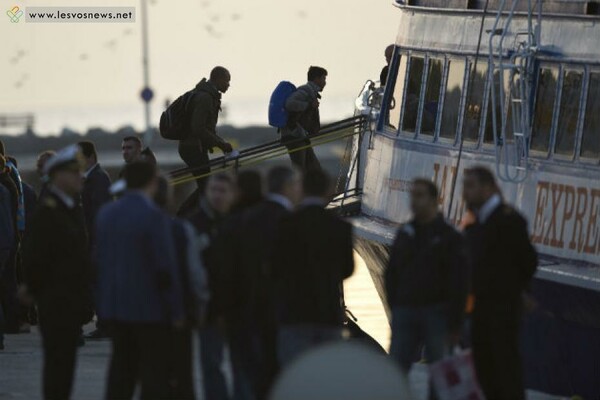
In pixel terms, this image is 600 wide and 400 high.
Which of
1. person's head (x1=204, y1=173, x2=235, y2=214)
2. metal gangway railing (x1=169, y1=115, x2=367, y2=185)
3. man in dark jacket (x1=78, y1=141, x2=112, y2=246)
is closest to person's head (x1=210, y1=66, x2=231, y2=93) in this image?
metal gangway railing (x1=169, y1=115, x2=367, y2=185)

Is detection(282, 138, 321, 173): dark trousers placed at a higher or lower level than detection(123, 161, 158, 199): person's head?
lower

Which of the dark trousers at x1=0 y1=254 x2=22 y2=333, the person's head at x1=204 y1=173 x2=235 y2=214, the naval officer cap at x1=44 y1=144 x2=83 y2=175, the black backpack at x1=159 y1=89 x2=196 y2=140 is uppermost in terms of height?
the naval officer cap at x1=44 y1=144 x2=83 y2=175

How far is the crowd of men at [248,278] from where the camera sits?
12.8 metres

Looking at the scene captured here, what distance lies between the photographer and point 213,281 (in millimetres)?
13484

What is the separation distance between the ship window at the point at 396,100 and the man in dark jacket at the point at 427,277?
818 cm

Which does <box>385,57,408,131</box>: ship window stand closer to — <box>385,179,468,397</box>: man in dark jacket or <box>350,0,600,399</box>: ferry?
<box>350,0,600,399</box>: ferry

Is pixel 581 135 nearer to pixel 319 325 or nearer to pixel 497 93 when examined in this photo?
pixel 497 93

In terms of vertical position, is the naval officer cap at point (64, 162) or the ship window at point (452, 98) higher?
the naval officer cap at point (64, 162)

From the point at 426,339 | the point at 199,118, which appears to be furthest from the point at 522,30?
the point at 426,339

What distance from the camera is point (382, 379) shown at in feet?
35.5

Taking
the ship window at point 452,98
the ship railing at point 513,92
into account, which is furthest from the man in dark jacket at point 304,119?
the ship railing at point 513,92

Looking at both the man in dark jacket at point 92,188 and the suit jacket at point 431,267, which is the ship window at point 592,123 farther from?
the suit jacket at point 431,267

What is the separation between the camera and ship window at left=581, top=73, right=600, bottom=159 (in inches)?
684

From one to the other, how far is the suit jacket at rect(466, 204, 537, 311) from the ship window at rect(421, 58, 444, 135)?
283 inches
